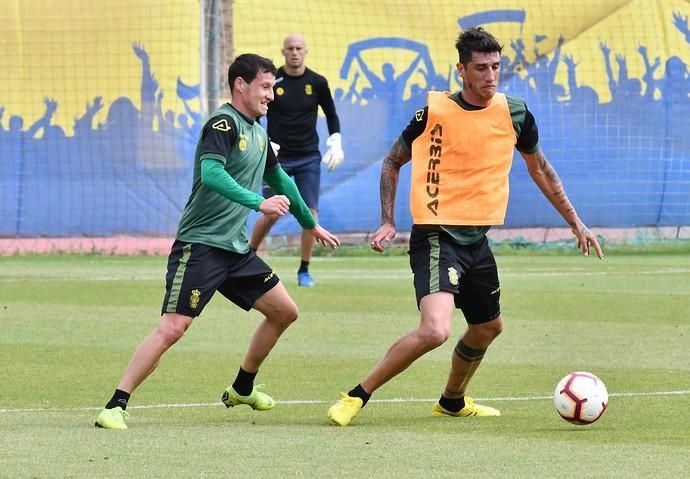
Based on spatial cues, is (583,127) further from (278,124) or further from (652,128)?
(278,124)

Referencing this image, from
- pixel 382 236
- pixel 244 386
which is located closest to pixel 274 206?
pixel 382 236

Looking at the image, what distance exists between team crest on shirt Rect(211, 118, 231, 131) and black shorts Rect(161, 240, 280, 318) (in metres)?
0.61

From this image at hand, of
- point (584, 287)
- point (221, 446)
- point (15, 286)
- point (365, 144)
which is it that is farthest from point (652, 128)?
point (221, 446)

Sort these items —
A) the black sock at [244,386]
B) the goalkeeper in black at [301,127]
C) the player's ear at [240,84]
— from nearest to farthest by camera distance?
Result: the player's ear at [240,84] → the black sock at [244,386] → the goalkeeper in black at [301,127]

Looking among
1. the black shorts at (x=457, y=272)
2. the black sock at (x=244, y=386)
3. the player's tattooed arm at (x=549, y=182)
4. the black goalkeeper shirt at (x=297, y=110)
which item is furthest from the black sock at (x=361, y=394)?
the black goalkeeper shirt at (x=297, y=110)

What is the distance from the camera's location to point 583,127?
2195 centimetres

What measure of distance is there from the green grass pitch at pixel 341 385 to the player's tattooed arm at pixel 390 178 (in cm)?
106

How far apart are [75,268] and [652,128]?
8.42m

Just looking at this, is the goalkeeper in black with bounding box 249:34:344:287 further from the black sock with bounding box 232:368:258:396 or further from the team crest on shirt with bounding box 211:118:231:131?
the team crest on shirt with bounding box 211:118:231:131

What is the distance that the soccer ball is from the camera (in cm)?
733

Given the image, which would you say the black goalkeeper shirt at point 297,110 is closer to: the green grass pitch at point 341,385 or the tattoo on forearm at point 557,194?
the green grass pitch at point 341,385

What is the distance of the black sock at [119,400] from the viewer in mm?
7516

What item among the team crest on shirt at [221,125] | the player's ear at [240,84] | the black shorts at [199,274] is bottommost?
the black shorts at [199,274]

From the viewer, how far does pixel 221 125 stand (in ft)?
25.4
